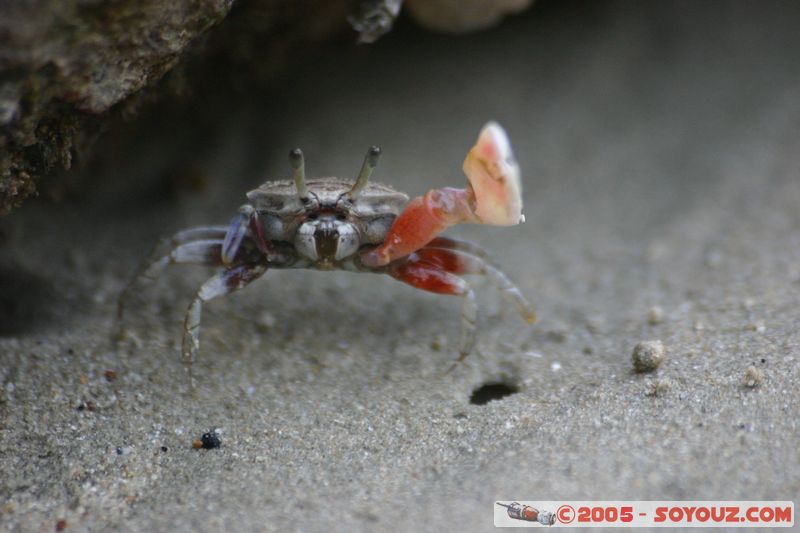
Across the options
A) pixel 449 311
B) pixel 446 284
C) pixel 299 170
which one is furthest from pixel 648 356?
pixel 299 170

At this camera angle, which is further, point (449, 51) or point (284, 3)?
point (449, 51)

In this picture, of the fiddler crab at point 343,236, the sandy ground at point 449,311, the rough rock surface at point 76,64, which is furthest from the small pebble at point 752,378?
the rough rock surface at point 76,64

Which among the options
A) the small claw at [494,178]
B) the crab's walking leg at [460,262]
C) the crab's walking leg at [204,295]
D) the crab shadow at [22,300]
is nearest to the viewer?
the small claw at [494,178]

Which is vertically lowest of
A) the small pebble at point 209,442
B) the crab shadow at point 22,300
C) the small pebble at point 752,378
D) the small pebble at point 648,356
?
the small pebble at point 209,442

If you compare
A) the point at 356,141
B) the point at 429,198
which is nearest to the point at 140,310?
the point at 429,198

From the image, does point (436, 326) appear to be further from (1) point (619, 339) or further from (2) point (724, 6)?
(2) point (724, 6)

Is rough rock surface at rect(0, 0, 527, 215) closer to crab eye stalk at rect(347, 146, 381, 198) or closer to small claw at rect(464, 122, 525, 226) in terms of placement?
crab eye stalk at rect(347, 146, 381, 198)

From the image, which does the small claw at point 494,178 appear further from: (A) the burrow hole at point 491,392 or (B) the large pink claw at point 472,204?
(A) the burrow hole at point 491,392
